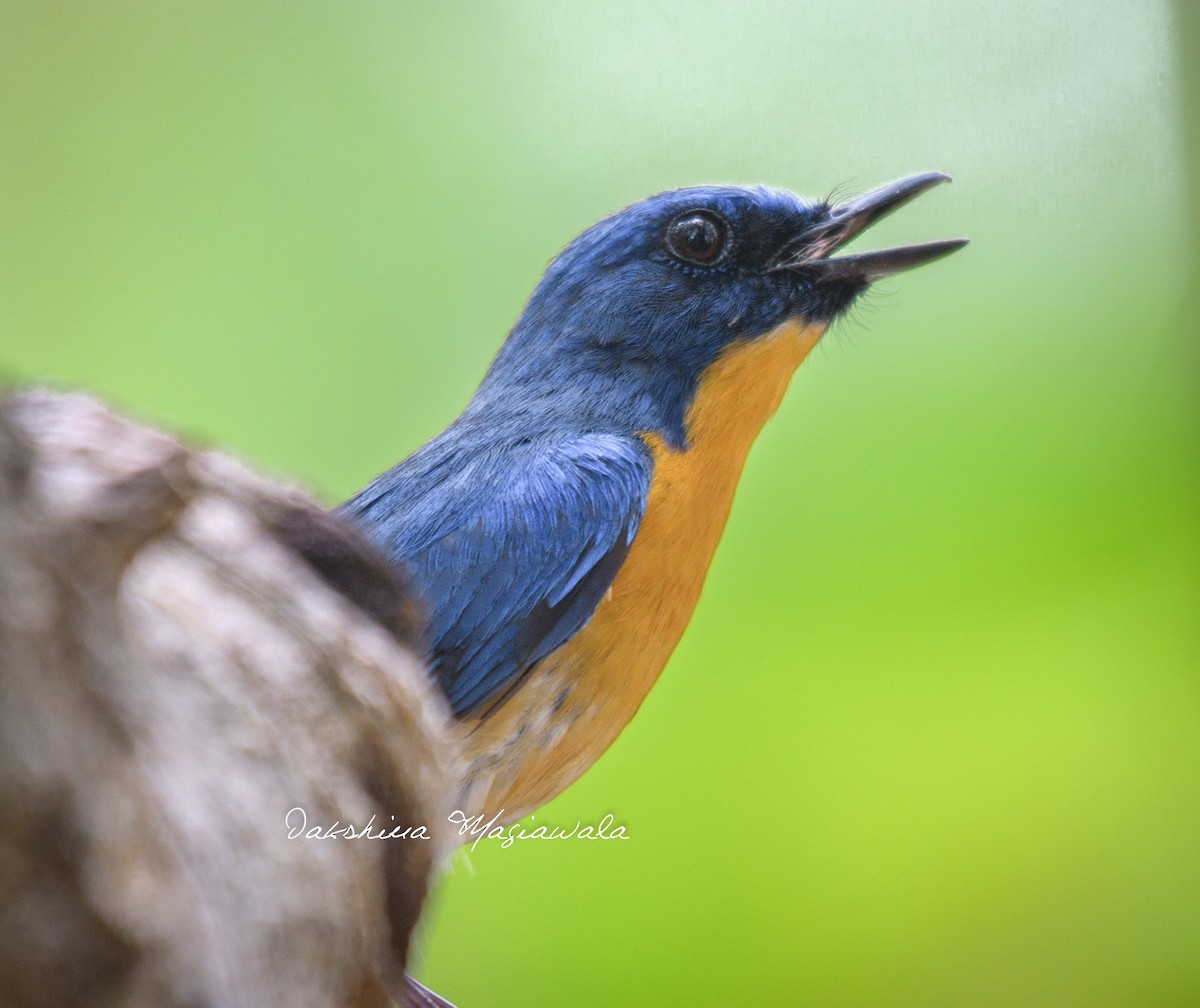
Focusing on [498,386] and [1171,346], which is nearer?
[498,386]

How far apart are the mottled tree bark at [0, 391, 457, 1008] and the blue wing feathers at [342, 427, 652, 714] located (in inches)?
16.5

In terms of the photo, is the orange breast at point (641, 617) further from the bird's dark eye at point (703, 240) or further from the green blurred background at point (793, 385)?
the green blurred background at point (793, 385)

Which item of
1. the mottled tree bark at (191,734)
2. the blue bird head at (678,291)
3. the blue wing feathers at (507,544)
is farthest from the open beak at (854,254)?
the mottled tree bark at (191,734)

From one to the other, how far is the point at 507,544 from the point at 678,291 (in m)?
0.48

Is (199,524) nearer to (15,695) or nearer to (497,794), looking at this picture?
(15,695)

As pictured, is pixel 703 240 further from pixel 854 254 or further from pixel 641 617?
pixel 641 617

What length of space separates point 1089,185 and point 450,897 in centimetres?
162

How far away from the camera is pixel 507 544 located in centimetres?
128

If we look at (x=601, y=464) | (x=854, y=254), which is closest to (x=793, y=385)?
(x=854, y=254)

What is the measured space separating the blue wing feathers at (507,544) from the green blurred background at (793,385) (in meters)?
0.44

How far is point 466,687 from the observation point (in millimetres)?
1244

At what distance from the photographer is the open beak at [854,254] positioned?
154 centimetres

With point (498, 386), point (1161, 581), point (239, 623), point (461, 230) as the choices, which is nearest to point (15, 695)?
point (239, 623)

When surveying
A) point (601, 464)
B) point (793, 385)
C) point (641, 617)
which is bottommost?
point (641, 617)
